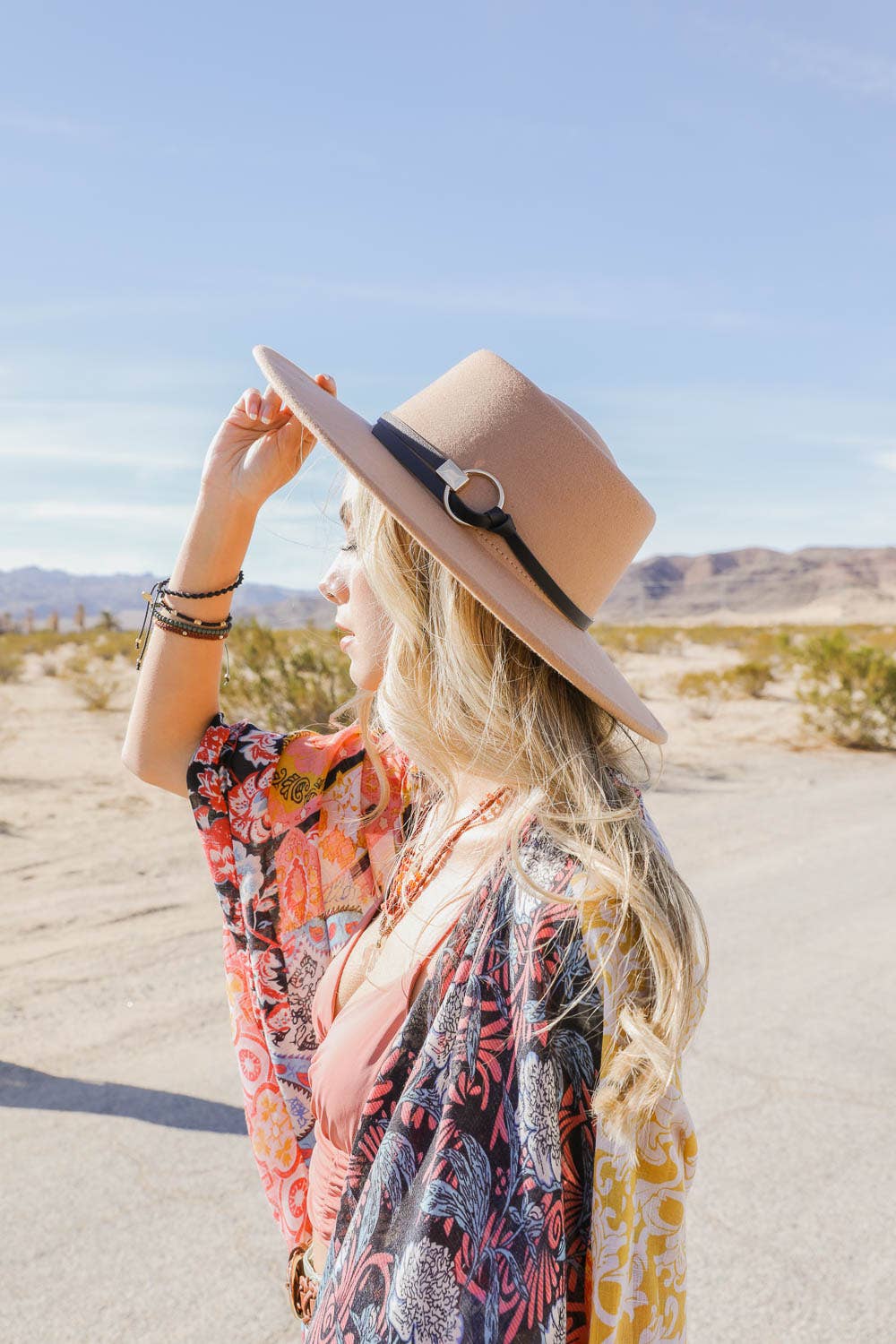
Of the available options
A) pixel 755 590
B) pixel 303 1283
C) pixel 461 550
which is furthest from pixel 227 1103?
pixel 755 590

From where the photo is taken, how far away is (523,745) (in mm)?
1445

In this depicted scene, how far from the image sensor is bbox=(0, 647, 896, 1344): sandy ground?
2.62m

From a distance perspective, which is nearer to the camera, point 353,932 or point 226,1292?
point 353,932

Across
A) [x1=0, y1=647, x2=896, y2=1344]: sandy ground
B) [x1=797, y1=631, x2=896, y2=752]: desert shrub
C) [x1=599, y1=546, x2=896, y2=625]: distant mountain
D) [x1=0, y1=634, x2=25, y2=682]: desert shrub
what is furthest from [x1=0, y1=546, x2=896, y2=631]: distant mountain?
[x1=0, y1=647, x2=896, y2=1344]: sandy ground

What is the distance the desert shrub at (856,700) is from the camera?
13625mm

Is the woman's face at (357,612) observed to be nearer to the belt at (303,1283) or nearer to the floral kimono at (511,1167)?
the floral kimono at (511,1167)

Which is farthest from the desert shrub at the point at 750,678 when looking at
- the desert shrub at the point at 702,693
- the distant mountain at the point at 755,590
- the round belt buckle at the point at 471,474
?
the distant mountain at the point at 755,590

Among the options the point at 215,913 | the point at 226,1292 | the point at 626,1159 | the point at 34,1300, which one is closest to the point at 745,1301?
the point at 226,1292

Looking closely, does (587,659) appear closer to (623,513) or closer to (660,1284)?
(623,513)

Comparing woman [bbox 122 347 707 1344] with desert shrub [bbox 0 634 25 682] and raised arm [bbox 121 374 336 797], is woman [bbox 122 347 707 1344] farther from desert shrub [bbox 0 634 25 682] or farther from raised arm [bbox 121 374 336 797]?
desert shrub [bbox 0 634 25 682]

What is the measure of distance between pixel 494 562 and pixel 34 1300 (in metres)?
2.16

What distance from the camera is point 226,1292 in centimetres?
260

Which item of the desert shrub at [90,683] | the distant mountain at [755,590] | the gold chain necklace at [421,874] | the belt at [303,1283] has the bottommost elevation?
the distant mountain at [755,590]

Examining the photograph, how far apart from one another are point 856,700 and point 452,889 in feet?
45.0
